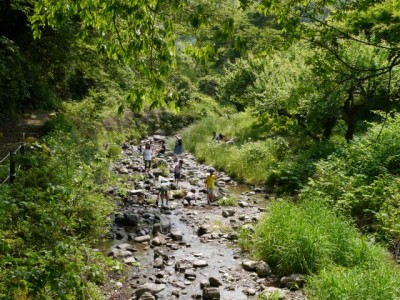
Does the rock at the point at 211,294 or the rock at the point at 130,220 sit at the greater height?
the rock at the point at 211,294

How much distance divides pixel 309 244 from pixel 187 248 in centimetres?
346

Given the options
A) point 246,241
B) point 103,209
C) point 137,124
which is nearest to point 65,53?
point 103,209

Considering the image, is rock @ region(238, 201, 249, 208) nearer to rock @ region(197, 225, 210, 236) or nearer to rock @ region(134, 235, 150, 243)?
rock @ region(197, 225, 210, 236)

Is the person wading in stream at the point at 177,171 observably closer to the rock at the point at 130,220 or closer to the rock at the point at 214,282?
the rock at the point at 130,220

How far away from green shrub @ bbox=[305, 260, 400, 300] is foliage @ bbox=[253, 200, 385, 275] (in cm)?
47

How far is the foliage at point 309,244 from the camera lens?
7.59 m

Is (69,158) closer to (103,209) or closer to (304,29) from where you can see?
(103,209)

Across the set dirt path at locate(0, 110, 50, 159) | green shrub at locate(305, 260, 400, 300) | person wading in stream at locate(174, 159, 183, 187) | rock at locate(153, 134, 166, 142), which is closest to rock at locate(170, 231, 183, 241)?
green shrub at locate(305, 260, 400, 300)

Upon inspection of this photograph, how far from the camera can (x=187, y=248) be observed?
999 cm

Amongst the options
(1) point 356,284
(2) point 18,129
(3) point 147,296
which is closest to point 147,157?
(2) point 18,129

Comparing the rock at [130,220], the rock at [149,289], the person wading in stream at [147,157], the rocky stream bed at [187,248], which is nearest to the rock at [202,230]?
the rocky stream bed at [187,248]

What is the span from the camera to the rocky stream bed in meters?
7.50

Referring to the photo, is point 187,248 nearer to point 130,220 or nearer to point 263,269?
point 130,220

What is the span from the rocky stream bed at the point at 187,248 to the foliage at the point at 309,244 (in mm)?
394
